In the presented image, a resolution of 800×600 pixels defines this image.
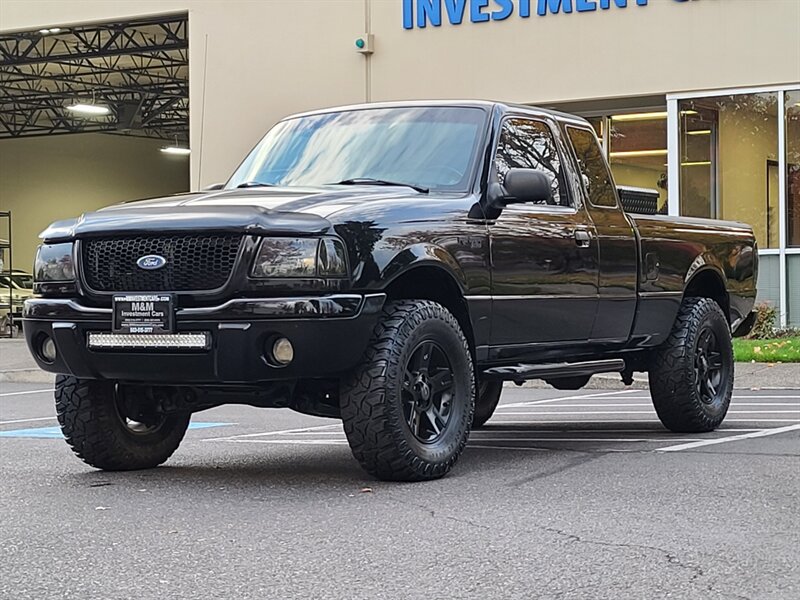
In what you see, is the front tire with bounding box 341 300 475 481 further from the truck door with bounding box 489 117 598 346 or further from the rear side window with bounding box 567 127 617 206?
the rear side window with bounding box 567 127 617 206

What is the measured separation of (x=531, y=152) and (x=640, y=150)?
13.3 meters

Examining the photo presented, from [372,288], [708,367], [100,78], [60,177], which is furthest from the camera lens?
[60,177]

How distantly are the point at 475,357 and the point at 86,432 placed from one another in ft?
6.76

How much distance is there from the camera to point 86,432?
7293 millimetres

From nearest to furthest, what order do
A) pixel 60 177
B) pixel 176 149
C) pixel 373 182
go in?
pixel 373 182 → pixel 60 177 → pixel 176 149

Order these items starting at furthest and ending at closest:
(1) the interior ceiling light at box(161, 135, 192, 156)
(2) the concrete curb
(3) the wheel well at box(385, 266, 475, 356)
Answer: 1. (1) the interior ceiling light at box(161, 135, 192, 156)
2. (2) the concrete curb
3. (3) the wheel well at box(385, 266, 475, 356)

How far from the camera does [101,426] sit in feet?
24.0

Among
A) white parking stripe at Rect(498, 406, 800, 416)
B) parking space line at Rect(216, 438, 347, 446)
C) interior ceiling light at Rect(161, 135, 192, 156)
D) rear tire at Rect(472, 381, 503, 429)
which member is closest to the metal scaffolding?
interior ceiling light at Rect(161, 135, 192, 156)

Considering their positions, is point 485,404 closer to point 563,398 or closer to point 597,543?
point 563,398

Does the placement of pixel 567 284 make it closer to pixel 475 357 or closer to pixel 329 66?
pixel 475 357

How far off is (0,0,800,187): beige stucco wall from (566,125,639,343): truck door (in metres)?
9.74

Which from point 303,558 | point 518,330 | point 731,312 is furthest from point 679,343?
point 303,558

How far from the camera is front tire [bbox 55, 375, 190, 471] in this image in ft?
23.9

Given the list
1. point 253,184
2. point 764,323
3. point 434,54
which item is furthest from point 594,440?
point 434,54
